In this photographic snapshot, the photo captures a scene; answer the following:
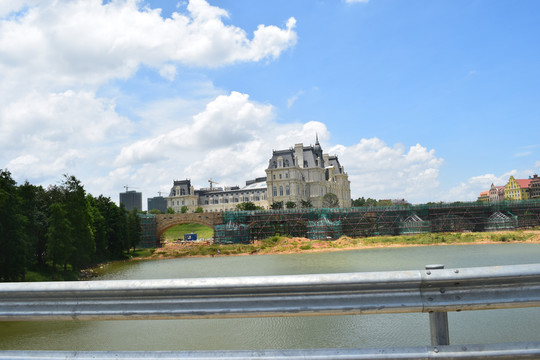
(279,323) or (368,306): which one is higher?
(368,306)

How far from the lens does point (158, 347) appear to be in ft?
34.9

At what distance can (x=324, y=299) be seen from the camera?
2.68 metres

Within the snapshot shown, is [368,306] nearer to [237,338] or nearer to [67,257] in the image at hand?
[237,338]

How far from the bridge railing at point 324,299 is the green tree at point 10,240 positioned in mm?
24137

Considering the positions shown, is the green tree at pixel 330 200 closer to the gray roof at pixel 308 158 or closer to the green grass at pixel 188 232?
the gray roof at pixel 308 158

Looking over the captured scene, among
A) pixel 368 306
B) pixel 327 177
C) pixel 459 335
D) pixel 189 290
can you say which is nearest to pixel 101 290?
pixel 189 290

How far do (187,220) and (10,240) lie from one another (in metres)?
43.5

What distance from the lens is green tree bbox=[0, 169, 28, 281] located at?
75.3ft

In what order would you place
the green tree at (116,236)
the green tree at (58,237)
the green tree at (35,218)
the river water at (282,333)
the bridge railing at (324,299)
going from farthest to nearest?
the green tree at (116,236) → the green tree at (35,218) → the green tree at (58,237) → the river water at (282,333) → the bridge railing at (324,299)

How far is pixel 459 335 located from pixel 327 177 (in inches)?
3829

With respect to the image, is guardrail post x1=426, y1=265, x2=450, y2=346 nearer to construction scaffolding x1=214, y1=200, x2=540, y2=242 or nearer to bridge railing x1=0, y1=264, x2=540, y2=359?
bridge railing x1=0, y1=264, x2=540, y2=359

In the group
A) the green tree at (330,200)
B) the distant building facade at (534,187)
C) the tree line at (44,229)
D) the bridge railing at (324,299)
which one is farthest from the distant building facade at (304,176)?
the bridge railing at (324,299)

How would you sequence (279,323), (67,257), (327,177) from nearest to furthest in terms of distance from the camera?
(279,323)
(67,257)
(327,177)

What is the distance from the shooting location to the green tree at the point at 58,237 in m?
27.4
